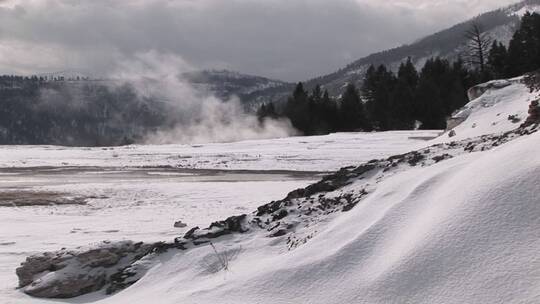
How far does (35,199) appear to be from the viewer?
662 inches

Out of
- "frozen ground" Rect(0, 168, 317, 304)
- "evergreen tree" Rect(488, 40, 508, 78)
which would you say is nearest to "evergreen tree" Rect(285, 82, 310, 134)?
"evergreen tree" Rect(488, 40, 508, 78)

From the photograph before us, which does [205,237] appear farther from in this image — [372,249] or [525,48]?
[525,48]

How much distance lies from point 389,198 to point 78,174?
81.5 ft

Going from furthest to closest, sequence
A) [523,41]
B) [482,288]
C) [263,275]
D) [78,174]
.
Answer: [523,41], [78,174], [263,275], [482,288]

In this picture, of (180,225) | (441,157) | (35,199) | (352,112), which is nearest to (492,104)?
(441,157)

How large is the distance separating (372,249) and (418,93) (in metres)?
51.1

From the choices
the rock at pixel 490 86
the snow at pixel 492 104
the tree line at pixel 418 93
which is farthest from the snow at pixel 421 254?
the tree line at pixel 418 93

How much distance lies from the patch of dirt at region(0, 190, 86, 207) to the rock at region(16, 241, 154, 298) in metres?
9.20

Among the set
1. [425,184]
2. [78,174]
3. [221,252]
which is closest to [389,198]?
[425,184]

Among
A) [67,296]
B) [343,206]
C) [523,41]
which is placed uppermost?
[523,41]

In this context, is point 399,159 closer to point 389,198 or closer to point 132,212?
point 389,198

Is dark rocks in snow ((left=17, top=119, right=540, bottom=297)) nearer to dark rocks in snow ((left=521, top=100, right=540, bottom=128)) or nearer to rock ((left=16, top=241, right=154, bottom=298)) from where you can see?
rock ((left=16, top=241, right=154, bottom=298))

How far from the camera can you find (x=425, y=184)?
5559 mm

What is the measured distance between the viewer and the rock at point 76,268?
670 centimetres
